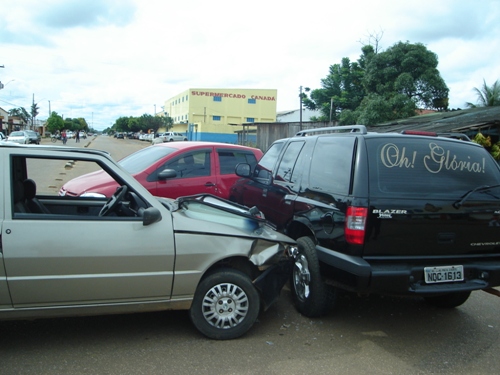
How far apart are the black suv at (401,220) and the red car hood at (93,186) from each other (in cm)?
310

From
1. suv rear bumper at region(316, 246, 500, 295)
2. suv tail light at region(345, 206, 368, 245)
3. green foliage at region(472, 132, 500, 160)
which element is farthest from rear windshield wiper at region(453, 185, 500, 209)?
green foliage at region(472, 132, 500, 160)

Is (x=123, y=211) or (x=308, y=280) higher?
(x=123, y=211)

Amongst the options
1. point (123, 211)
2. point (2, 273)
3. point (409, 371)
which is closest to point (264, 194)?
point (123, 211)

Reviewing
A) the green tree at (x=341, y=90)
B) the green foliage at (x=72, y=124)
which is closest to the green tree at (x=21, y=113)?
the green foliage at (x=72, y=124)

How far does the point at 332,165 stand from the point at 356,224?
0.80m

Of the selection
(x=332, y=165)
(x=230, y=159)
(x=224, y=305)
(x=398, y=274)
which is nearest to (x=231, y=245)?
(x=224, y=305)

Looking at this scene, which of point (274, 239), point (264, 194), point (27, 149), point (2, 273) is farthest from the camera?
point (264, 194)

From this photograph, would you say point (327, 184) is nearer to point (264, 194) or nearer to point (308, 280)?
point (308, 280)

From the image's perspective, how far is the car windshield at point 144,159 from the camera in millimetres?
6855

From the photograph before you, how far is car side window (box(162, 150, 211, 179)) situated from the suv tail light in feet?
12.4

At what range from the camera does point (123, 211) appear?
4.16 m

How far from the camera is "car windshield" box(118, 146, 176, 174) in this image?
6.86m

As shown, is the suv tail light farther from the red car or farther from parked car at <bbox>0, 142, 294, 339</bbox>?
the red car

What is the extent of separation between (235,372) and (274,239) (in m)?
1.23
